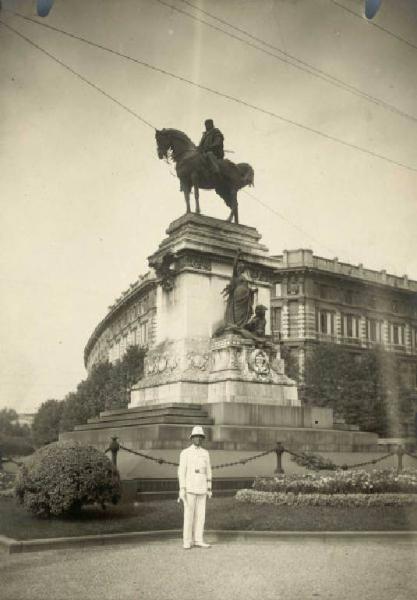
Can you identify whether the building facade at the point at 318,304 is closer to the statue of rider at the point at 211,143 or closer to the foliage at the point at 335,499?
the statue of rider at the point at 211,143

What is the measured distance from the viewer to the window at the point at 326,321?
219ft

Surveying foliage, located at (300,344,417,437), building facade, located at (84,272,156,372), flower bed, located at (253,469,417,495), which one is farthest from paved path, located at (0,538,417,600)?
building facade, located at (84,272,156,372)

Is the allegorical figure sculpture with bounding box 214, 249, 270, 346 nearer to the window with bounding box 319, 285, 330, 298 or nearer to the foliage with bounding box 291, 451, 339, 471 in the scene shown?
the foliage with bounding box 291, 451, 339, 471

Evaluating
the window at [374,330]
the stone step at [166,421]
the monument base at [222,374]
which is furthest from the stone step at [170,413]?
the window at [374,330]

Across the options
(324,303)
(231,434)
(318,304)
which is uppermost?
(324,303)

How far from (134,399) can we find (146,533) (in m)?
14.9

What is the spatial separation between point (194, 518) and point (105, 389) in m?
47.3

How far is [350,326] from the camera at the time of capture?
66.1 meters

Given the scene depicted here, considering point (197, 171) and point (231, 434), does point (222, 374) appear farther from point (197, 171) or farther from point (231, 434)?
point (197, 171)

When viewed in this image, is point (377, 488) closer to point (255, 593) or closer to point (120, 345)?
point (255, 593)

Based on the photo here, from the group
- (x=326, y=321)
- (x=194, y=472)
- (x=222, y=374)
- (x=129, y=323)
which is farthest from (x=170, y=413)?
(x=129, y=323)

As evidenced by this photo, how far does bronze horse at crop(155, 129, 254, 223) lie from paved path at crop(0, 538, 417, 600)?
17312 mm

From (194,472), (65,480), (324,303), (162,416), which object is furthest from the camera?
(324,303)

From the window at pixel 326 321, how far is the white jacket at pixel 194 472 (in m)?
56.3
